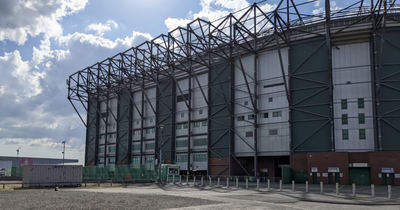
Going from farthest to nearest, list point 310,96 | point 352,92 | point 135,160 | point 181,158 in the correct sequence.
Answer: point 135,160
point 181,158
point 310,96
point 352,92

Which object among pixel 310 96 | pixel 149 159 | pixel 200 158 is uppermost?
pixel 310 96

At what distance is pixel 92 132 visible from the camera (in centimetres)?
8900

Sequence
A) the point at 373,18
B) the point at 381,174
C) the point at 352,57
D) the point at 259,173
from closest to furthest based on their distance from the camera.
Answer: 1. the point at 381,174
2. the point at 373,18
3. the point at 352,57
4. the point at 259,173

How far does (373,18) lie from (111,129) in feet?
198

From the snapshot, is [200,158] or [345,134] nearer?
[345,134]

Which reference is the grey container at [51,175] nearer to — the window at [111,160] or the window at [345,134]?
the window at [345,134]

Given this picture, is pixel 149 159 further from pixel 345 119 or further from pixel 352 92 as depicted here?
pixel 352 92

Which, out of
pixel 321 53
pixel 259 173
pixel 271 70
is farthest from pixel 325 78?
pixel 259 173

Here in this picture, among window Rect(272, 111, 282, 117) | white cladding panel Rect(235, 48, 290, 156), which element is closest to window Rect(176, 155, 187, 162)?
white cladding panel Rect(235, 48, 290, 156)

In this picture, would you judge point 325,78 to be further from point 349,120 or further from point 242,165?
point 242,165

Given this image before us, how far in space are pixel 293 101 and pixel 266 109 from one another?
179 inches

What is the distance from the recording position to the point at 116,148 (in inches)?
3103

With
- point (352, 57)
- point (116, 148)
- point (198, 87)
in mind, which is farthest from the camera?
point (116, 148)

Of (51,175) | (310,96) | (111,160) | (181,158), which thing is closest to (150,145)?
(181,158)
